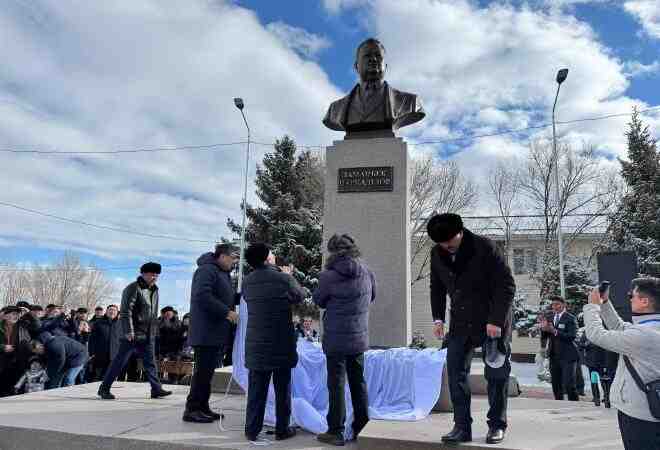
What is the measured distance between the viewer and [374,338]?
6.89 m

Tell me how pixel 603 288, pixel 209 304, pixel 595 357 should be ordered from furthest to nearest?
pixel 595 357, pixel 209 304, pixel 603 288

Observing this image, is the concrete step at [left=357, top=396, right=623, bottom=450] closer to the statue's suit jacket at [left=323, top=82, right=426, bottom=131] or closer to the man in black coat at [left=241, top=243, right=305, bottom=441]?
the man in black coat at [left=241, top=243, right=305, bottom=441]

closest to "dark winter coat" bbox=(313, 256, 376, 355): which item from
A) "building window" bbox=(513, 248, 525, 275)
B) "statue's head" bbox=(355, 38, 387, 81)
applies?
"statue's head" bbox=(355, 38, 387, 81)

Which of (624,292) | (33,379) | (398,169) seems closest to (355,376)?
(398,169)

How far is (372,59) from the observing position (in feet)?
25.2

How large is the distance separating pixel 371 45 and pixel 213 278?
4.39 meters

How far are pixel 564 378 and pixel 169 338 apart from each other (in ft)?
27.5

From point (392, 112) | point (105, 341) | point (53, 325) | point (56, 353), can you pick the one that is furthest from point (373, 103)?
point (105, 341)

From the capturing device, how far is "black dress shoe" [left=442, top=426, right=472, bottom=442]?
156 inches

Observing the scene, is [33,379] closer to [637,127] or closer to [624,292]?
[624,292]

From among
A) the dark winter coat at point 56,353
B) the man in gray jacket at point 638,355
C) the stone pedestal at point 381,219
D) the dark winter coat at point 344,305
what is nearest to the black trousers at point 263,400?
the dark winter coat at point 344,305

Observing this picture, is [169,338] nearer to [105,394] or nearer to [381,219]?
[105,394]

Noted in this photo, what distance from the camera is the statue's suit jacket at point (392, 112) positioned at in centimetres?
752

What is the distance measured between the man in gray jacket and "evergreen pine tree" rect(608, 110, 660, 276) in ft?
67.6
